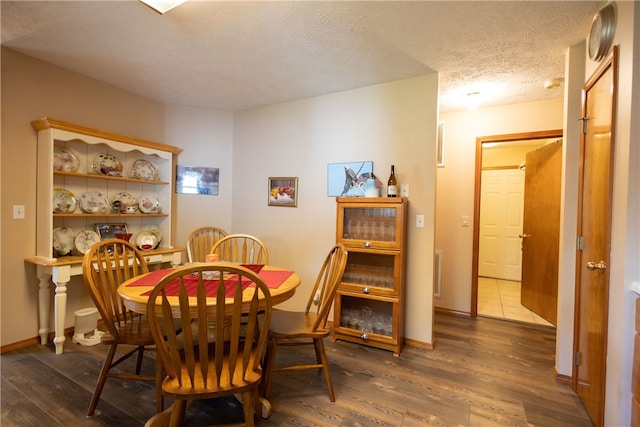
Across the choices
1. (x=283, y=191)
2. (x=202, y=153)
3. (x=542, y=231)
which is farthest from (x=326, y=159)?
(x=542, y=231)

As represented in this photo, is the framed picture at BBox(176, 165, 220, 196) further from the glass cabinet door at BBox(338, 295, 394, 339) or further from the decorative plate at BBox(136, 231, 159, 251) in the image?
the glass cabinet door at BBox(338, 295, 394, 339)

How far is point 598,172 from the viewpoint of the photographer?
1.70 meters

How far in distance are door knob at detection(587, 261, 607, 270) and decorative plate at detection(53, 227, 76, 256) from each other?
12.6 ft

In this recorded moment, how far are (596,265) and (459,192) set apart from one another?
1887mm

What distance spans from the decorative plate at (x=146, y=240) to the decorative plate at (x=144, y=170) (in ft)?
1.91

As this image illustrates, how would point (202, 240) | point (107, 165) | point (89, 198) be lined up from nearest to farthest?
point (89, 198) → point (107, 165) → point (202, 240)

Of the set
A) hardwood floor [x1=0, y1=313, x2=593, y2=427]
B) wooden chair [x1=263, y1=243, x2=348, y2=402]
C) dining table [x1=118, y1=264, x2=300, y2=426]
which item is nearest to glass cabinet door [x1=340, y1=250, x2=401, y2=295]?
hardwood floor [x1=0, y1=313, x2=593, y2=427]

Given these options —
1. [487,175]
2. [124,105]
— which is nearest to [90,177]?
[124,105]

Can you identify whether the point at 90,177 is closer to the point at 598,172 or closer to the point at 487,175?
the point at 598,172

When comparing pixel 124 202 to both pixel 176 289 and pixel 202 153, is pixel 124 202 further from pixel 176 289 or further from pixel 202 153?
pixel 176 289

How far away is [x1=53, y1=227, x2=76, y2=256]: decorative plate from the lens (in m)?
2.48

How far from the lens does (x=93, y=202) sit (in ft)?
8.95

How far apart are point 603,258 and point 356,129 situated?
205 cm

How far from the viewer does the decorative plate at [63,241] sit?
2484mm
